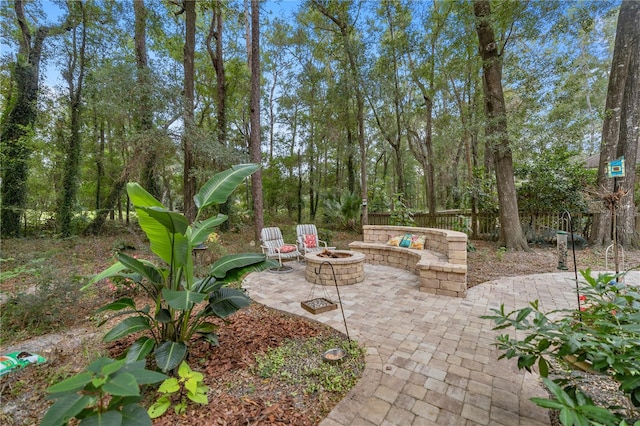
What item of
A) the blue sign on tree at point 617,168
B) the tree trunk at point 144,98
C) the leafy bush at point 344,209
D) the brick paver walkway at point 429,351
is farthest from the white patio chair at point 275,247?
the blue sign on tree at point 617,168

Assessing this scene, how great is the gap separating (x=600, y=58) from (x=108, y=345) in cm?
2317

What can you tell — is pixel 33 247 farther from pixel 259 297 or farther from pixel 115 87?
pixel 259 297

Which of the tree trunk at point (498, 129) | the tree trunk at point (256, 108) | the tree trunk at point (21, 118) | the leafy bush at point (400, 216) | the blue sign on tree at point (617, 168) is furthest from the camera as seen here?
the leafy bush at point (400, 216)

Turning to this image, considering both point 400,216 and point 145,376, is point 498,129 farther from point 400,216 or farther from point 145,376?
point 145,376

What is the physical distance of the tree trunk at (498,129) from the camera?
22.7 ft

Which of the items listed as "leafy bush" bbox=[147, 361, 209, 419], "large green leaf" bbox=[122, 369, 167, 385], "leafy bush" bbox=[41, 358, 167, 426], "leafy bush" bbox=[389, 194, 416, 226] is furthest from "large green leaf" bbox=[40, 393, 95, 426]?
"leafy bush" bbox=[389, 194, 416, 226]

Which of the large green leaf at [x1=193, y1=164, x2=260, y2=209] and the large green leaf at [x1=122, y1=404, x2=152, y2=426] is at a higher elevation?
the large green leaf at [x1=193, y1=164, x2=260, y2=209]

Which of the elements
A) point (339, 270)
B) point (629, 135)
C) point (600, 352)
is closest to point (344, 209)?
point (339, 270)

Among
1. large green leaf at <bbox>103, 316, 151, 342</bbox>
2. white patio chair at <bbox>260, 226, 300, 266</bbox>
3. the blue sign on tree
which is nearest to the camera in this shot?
large green leaf at <bbox>103, 316, 151, 342</bbox>

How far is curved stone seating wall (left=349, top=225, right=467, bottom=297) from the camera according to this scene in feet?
13.9

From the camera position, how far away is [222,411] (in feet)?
6.18

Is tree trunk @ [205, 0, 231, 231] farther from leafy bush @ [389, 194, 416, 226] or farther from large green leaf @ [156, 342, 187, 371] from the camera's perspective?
large green leaf @ [156, 342, 187, 371]

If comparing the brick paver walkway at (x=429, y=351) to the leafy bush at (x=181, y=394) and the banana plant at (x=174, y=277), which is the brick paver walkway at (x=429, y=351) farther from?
the banana plant at (x=174, y=277)

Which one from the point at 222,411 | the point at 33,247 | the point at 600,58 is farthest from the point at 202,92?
the point at 600,58
